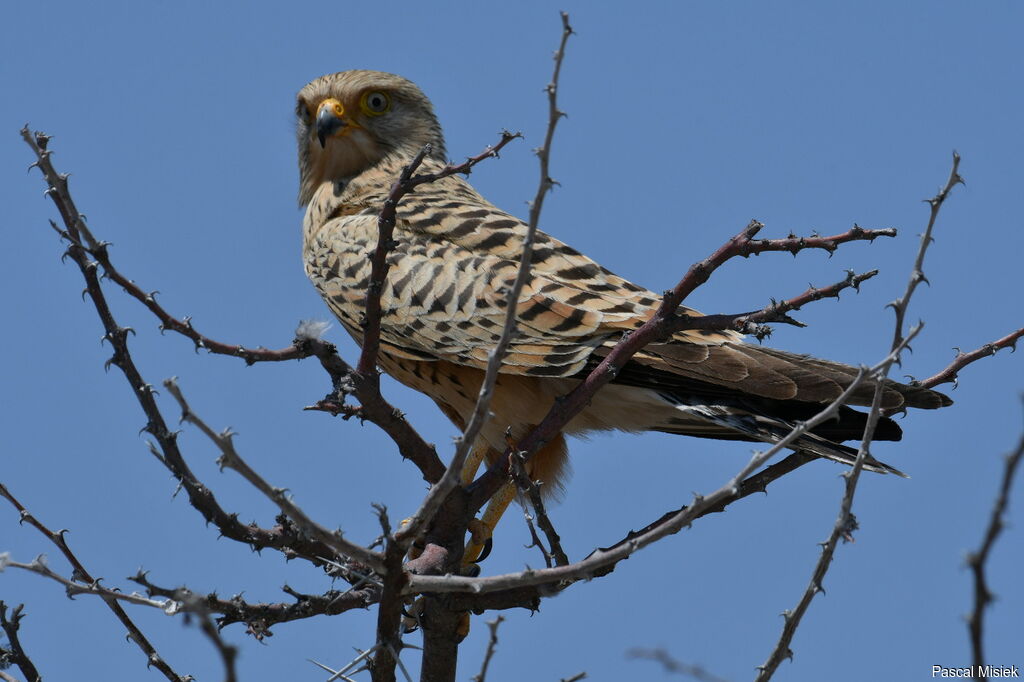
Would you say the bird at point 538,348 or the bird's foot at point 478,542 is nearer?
the bird at point 538,348

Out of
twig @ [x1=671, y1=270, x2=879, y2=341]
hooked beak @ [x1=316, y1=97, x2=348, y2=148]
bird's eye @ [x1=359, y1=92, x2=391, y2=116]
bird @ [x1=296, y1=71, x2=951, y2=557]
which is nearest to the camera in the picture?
twig @ [x1=671, y1=270, x2=879, y2=341]

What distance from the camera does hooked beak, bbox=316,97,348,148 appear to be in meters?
5.75

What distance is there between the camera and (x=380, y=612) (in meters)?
2.71

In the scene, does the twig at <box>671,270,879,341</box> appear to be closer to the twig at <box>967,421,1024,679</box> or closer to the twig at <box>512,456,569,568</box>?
the twig at <box>512,456,569,568</box>

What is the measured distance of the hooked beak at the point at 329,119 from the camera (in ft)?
18.9

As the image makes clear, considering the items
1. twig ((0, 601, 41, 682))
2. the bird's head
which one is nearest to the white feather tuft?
twig ((0, 601, 41, 682))

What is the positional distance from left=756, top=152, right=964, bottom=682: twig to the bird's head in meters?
3.72

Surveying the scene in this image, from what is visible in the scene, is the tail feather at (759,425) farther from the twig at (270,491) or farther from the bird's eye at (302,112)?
the bird's eye at (302,112)

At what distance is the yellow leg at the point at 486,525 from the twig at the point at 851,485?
5.73 feet

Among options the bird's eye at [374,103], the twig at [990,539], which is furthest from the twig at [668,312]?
the bird's eye at [374,103]

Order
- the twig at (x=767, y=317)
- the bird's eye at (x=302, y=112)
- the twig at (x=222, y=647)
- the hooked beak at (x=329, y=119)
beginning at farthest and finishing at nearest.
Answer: the bird's eye at (x=302, y=112)
the hooked beak at (x=329, y=119)
the twig at (x=767, y=317)
the twig at (x=222, y=647)

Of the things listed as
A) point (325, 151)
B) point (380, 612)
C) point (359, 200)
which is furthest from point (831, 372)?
point (325, 151)

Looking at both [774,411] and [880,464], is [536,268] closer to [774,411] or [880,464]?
[774,411]

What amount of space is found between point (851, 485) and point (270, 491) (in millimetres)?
1296
